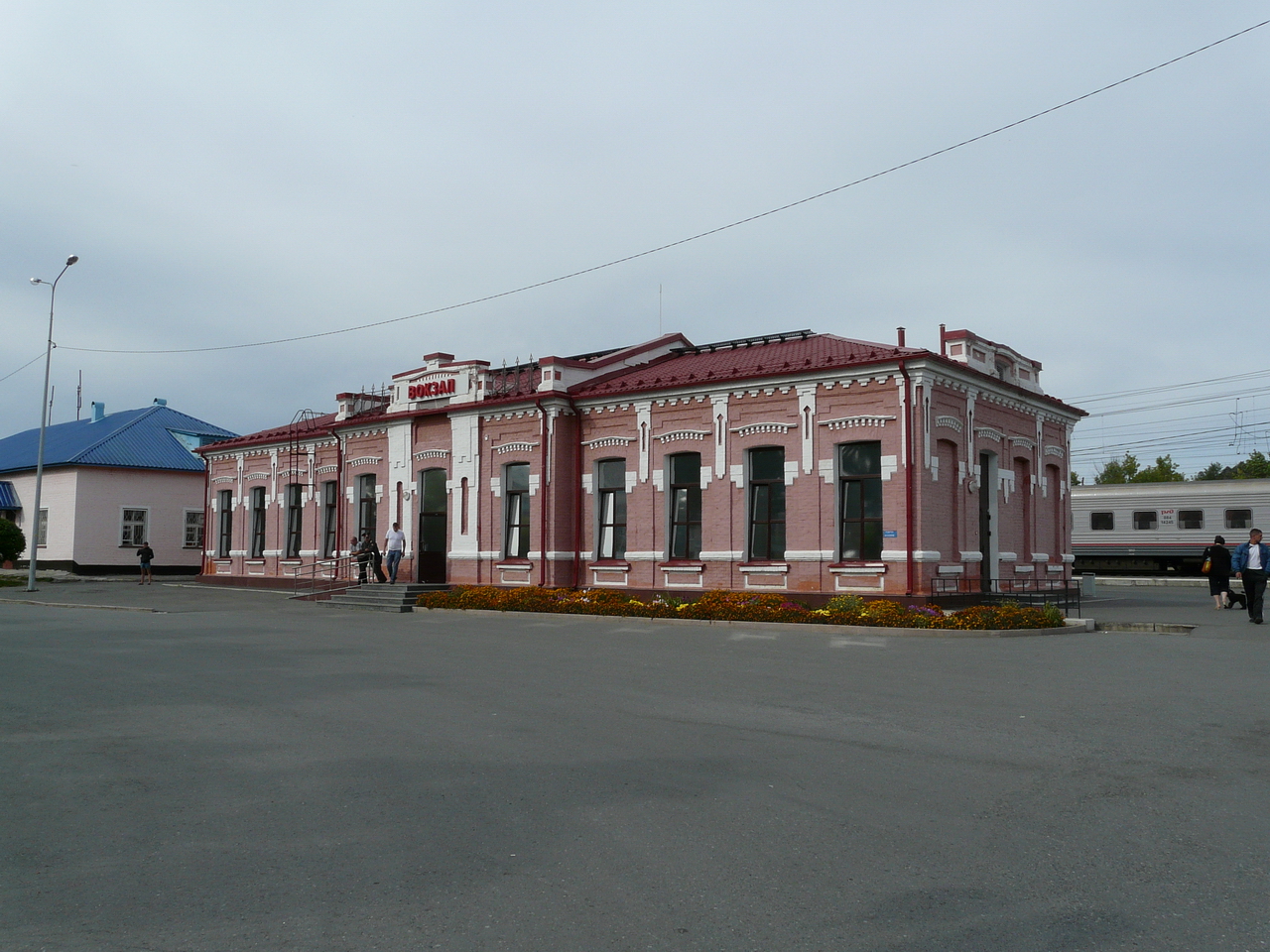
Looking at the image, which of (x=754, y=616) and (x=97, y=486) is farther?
(x=97, y=486)

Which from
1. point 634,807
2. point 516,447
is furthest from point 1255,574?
point 516,447

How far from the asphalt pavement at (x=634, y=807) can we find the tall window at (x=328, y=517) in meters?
19.2

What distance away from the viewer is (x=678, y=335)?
98.8 ft

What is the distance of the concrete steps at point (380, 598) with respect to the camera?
24969mm

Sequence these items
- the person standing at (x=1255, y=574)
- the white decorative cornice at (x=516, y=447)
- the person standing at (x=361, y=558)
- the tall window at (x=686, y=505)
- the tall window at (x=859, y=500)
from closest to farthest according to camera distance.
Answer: the person standing at (x=1255, y=574) < the tall window at (x=859, y=500) < the tall window at (x=686, y=505) < the white decorative cornice at (x=516, y=447) < the person standing at (x=361, y=558)

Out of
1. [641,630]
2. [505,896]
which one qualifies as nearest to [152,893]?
[505,896]

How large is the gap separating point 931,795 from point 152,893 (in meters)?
4.59

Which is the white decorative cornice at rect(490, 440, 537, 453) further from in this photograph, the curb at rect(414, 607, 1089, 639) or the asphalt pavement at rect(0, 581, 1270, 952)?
the asphalt pavement at rect(0, 581, 1270, 952)

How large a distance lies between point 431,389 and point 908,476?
14259mm

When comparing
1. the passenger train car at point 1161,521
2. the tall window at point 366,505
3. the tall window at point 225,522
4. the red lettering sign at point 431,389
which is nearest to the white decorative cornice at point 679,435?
the red lettering sign at point 431,389

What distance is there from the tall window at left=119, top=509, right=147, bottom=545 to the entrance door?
21.2 meters

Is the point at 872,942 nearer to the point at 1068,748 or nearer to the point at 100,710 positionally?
the point at 1068,748

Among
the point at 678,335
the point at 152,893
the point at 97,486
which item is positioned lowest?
the point at 152,893

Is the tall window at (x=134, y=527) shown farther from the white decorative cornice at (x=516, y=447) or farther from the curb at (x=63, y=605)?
the white decorative cornice at (x=516, y=447)
